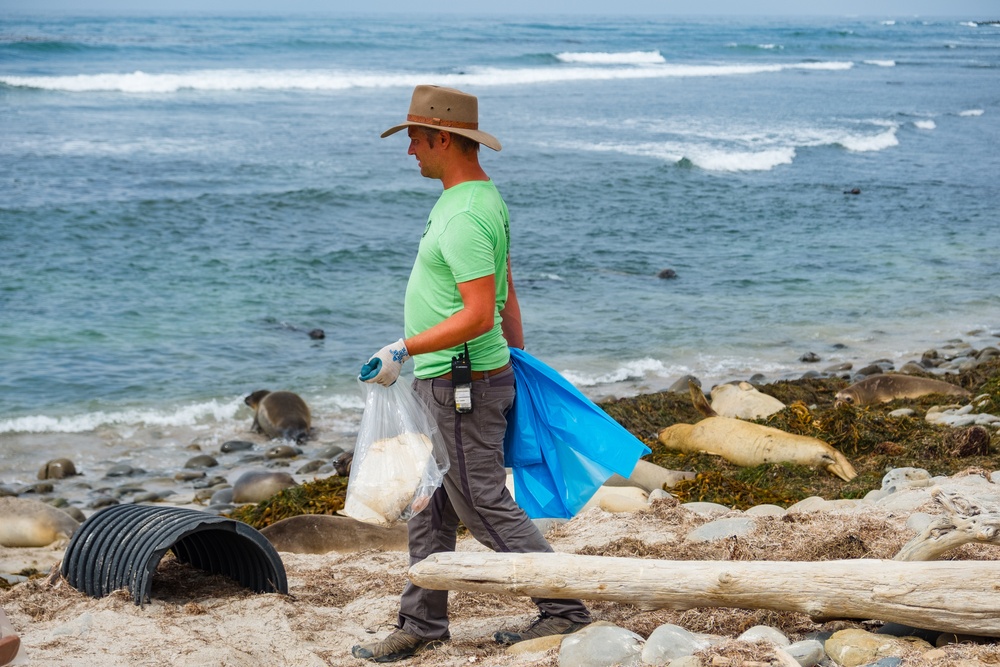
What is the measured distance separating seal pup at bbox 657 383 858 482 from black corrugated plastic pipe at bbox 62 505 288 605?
368 centimetres

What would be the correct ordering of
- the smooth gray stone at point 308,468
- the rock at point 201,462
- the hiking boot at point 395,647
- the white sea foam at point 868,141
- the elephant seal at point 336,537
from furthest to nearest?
1. the white sea foam at point 868,141
2. the rock at point 201,462
3. the smooth gray stone at point 308,468
4. the elephant seal at point 336,537
5. the hiking boot at point 395,647

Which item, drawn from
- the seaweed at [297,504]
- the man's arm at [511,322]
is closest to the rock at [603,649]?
the man's arm at [511,322]

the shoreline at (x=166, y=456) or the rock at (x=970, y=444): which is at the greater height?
the rock at (x=970, y=444)

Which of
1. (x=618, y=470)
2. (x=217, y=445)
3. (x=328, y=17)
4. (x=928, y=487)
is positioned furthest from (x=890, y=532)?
(x=328, y=17)

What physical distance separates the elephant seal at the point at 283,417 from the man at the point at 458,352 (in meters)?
5.58

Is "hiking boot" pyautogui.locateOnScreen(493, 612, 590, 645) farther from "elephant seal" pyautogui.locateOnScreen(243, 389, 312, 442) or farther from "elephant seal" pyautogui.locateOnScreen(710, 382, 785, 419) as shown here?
"elephant seal" pyautogui.locateOnScreen(243, 389, 312, 442)

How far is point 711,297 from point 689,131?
Answer: 1717 centimetres

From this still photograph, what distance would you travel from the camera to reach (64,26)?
205 ft

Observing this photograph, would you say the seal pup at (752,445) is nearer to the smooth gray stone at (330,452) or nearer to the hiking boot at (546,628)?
the smooth gray stone at (330,452)

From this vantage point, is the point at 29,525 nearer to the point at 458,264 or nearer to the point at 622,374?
the point at 458,264

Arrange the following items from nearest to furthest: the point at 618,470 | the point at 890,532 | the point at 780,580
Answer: the point at 780,580 < the point at 618,470 < the point at 890,532

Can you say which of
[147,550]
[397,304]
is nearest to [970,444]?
[147,550]

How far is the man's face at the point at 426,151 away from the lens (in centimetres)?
372

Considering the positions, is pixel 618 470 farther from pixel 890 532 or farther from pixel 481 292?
pixel 890 532
